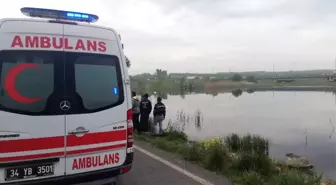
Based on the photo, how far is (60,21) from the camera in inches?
165

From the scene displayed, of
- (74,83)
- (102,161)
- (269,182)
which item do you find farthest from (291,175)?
(74,83)

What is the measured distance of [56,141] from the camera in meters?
3.92

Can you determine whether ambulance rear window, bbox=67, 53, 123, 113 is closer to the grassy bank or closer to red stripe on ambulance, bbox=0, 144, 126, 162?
red stripe on ambulance, bbox=0, 144, 126, 162

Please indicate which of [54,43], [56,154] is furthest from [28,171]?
[54,43]

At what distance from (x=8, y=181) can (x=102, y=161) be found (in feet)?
3.76

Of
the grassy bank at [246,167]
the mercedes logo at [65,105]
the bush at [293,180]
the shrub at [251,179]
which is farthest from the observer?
the shrub at [251,179]

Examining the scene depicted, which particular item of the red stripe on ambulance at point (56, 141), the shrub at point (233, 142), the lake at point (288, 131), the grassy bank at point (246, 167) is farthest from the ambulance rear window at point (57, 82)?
the lake at point (288, 131)

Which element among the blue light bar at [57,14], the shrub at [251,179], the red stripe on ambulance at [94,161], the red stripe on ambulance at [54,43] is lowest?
the shrub at [251,179]

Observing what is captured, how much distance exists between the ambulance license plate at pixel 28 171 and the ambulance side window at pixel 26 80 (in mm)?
657

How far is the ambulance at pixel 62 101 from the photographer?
3.69m

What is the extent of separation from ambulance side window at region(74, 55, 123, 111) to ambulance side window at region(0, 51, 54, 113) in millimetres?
378

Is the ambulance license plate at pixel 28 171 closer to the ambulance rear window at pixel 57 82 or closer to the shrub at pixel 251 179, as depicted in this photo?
the ambulance rear window at pixel 57 82

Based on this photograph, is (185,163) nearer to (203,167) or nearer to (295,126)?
(203,167)

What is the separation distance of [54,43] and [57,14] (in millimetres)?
466
